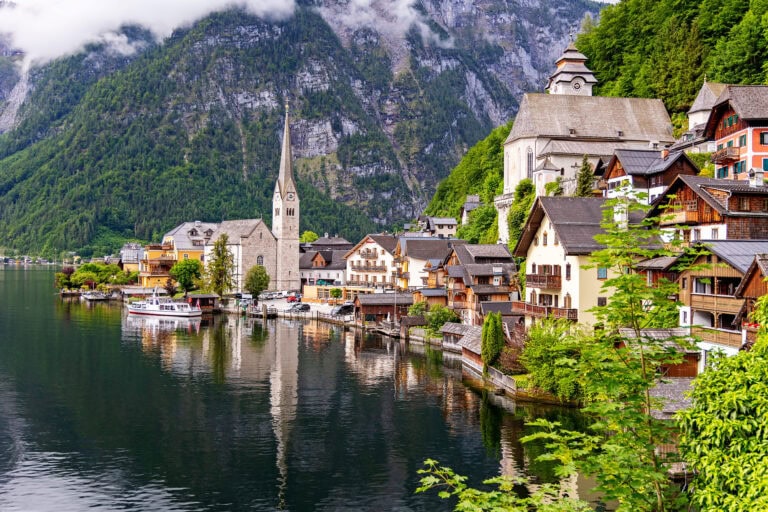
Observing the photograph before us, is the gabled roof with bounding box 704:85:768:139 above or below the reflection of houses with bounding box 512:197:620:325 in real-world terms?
above

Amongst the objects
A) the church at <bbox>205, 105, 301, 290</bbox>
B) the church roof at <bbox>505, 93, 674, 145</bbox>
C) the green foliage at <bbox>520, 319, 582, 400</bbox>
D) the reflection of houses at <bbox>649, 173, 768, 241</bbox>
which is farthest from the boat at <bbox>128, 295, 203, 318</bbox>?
the reflection of houses at <bbox>649, 173, 768, 241</bbox>

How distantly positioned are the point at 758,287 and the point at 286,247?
11140 cm

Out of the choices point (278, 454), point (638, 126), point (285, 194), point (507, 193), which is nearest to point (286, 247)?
point (285, 194)

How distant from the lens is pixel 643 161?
57.9 metres

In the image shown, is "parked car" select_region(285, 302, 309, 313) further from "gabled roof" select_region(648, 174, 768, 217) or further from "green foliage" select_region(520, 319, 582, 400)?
"gabled roof" select_region(648, 174, 768, 217)

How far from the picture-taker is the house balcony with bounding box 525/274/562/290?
166ft

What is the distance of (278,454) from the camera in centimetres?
3547

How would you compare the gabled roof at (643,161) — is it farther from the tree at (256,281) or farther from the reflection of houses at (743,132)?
the tree at (256,281)

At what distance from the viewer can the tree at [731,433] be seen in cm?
1372

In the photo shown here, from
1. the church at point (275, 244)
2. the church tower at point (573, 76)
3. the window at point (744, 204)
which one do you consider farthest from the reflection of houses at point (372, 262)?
the window at point (744, 204)

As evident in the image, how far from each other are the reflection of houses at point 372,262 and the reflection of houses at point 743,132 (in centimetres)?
5928

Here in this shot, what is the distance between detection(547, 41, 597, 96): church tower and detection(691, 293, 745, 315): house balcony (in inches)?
2720

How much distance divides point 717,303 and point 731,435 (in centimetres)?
2238

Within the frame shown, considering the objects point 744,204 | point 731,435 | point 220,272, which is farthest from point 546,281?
point 220,272
